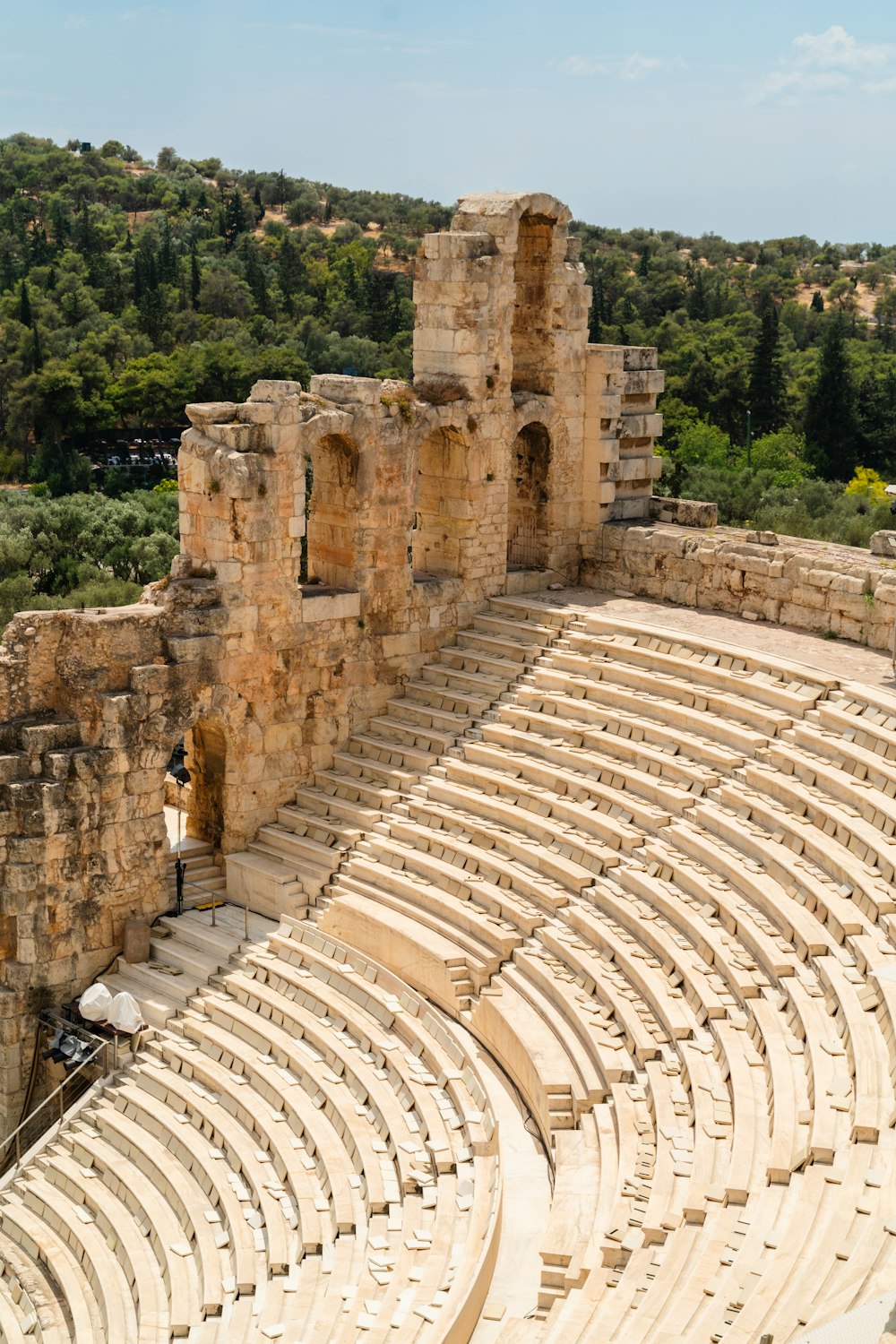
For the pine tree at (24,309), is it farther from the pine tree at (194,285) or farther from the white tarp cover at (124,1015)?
the white tarp cover at (124,1015)

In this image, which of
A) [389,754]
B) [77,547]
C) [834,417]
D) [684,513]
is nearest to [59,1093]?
[389,754]

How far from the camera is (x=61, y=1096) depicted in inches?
674

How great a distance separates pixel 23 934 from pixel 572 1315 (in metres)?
8.45

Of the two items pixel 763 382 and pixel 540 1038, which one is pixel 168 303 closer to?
pixel 763 382

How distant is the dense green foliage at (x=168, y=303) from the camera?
1976 inches

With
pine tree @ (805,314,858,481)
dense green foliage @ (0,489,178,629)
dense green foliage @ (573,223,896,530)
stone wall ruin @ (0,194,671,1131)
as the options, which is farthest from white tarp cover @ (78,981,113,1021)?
pine tree @ (805,314,858,481)

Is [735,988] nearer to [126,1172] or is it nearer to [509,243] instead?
[126,1172]

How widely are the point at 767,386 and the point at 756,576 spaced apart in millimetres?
27732

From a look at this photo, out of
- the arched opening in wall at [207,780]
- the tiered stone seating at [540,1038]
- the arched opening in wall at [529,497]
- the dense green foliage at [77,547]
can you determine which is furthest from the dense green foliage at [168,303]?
the tiered stone seating at [540,1038]

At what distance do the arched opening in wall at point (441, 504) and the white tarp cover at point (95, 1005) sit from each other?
6.52 m

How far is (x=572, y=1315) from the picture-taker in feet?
36.8

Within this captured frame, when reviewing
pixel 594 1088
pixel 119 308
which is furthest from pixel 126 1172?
pixel 119 308

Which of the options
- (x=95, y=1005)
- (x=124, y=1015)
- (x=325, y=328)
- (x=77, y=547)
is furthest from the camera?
(x=325, y=328)

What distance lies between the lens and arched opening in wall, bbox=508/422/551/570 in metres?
21.8
